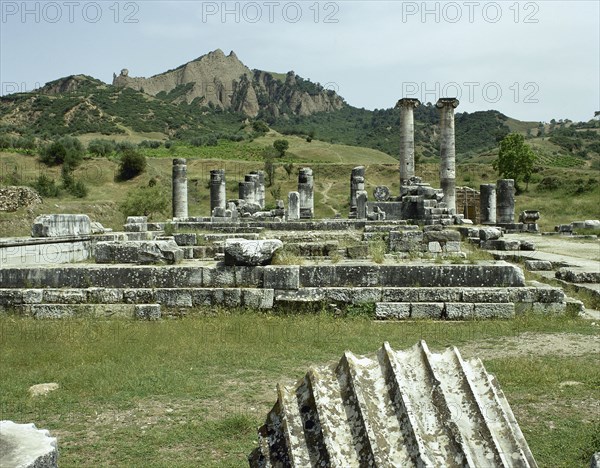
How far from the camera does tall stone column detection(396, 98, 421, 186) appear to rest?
3203 cm

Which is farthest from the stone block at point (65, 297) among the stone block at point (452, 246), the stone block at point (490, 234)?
the stone block at point (490, 234)

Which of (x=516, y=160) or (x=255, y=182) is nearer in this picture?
(x=255, y=182)

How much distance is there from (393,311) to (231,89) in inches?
6770

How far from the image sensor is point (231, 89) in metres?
175

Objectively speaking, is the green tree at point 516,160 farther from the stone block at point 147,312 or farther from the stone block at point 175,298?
the stone block at point 147,312

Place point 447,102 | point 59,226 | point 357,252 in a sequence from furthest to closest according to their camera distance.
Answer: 1. point 447,102
2. point 59,226
3. point 357,252

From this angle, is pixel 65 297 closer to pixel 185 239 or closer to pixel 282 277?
pixel 282 277

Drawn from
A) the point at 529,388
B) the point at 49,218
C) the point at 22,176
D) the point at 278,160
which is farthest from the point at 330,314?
the point at 278,160

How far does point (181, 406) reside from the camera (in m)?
6.17

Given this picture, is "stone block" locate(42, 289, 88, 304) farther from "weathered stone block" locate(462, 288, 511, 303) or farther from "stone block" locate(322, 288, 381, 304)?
"weathered stone block" locate(462, 288, 511, 303)

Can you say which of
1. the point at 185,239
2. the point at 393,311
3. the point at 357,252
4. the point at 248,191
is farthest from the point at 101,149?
the point at 393,311

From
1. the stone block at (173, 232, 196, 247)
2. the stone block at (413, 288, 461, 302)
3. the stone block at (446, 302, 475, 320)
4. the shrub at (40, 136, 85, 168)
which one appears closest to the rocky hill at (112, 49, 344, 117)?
the shrub at (40, 136, 85, 168)

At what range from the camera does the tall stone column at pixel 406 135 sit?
32.0 meters

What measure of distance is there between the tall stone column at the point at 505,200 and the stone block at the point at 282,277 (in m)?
25.0
